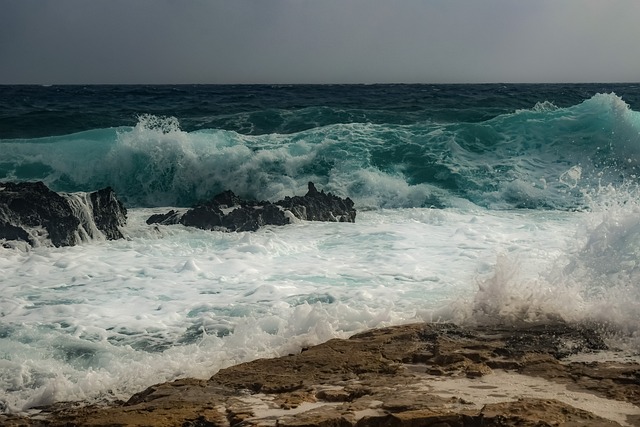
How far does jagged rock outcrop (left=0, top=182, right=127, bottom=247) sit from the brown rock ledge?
5263 mm

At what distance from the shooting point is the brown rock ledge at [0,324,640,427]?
3.74 meters

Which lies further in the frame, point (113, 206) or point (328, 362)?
point (113, 206)

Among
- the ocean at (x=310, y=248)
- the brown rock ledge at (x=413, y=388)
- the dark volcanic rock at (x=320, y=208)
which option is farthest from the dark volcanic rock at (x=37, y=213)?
the brown rock ledge at (x=413, y=388)

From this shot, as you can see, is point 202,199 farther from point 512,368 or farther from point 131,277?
point 512,368

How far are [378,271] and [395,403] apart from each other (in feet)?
12.8

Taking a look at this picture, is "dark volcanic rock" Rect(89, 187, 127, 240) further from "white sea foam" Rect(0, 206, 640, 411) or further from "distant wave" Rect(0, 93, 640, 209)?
A: "distant wave" Rect(0, 93, 640, 209)

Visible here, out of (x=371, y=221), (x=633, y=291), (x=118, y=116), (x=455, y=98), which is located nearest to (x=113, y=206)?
(x=371, y=221)

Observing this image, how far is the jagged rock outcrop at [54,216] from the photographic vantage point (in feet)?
30.7

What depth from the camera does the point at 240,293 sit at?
7012mm

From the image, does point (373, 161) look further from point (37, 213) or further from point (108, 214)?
point (37, 213)

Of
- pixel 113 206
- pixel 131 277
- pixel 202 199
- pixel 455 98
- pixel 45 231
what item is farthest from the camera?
pixel 455 98

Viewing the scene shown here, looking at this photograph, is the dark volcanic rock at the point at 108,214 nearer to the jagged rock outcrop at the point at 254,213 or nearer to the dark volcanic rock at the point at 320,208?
the jagged rock outcrop at the point at 254,213

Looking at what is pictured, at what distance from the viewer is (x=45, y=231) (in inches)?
371

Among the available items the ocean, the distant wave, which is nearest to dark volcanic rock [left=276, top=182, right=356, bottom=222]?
the ocean
